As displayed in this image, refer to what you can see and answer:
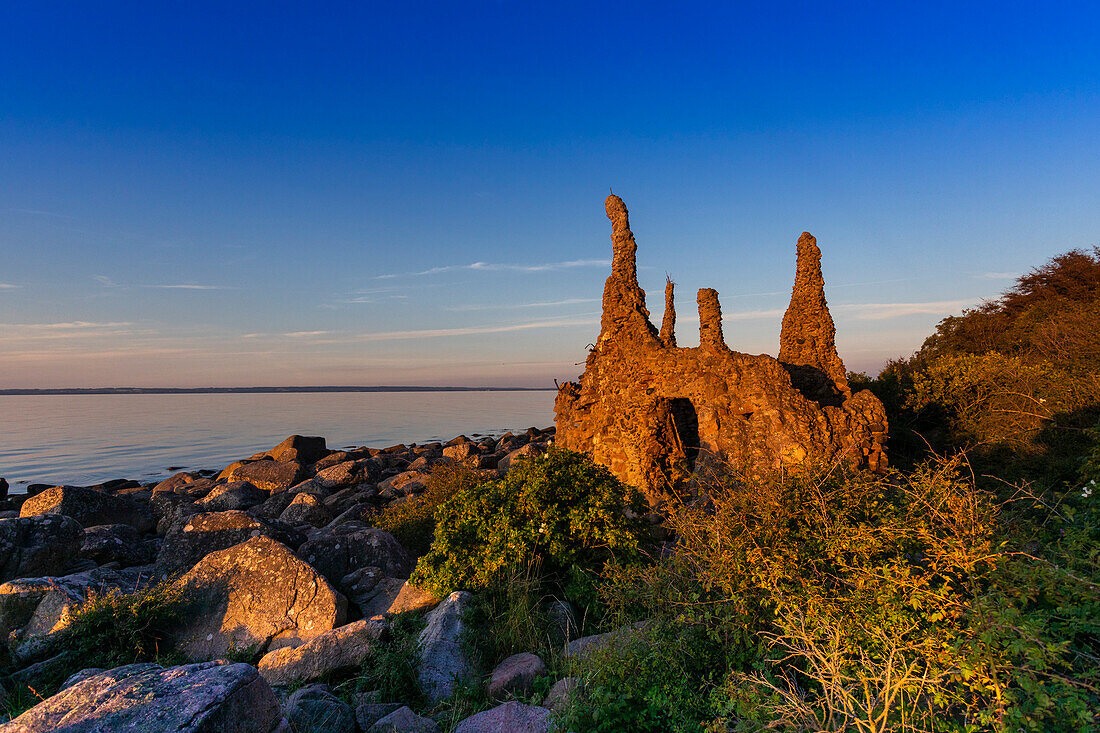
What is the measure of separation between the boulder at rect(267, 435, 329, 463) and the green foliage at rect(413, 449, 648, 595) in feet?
80.1

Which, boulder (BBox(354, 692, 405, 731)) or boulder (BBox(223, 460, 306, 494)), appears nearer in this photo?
boulder (BBox(354, 692, 405, 731))

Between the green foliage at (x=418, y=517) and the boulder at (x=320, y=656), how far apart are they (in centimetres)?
513

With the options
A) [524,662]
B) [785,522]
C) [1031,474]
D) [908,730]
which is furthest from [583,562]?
[1031,474]

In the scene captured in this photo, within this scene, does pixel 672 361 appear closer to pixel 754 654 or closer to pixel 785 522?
pixel 785 522

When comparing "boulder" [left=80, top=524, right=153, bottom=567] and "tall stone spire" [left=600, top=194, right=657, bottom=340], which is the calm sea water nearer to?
"boulder" [left=80, top=524, right=153, bottom=567]

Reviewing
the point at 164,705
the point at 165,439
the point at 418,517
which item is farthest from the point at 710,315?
the point at 165,439

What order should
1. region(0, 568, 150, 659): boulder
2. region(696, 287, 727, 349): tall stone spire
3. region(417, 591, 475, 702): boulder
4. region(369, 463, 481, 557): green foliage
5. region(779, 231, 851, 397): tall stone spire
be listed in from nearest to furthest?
region(417, 591, 475, 702): boulder
region(0, 568, 150, 659): boulder
region(369, 463, 481, 557): green foliage
region(779, 231, 851, 397): tall stone spire
region(696, 287, 727, 349): tall stone spire

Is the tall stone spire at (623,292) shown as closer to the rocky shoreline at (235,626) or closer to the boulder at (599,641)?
the rocky shoreline at (235,626)

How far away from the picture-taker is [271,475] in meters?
24.7

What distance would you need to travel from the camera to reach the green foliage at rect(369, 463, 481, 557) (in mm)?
13445

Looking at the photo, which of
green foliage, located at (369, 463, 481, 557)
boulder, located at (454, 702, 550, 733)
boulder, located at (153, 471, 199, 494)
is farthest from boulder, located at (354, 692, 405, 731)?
boulder, located at (153, 471, 199, 494)

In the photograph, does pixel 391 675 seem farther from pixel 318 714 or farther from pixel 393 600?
pixel 393 600

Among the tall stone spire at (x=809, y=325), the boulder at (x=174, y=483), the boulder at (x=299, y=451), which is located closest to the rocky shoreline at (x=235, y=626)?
the boulder at (x=174, y=483)

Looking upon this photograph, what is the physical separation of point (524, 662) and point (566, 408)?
10.7 m
